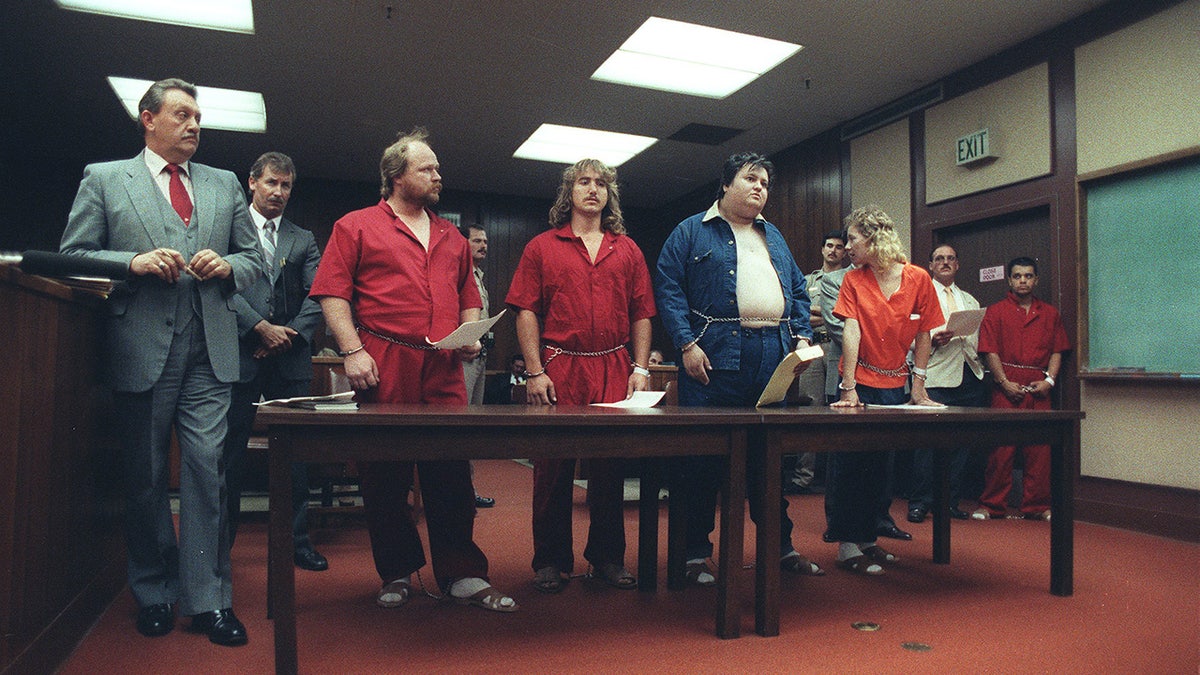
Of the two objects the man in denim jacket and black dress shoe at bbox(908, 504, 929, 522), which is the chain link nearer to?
the man in denim jacket

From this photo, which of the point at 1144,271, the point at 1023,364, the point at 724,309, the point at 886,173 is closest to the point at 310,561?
the point at 724,309

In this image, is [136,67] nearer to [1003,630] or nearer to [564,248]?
[564,248]

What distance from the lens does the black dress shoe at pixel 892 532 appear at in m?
3.67

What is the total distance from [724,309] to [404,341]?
111 cm

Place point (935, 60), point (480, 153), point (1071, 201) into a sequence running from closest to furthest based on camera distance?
point (1071, 201)
point (935, 60)
point (480, 153)

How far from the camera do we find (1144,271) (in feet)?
14.2

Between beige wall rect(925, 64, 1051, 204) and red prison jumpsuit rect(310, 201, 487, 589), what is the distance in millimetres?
4212

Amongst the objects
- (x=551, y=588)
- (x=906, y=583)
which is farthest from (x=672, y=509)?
(x=906, y=583)

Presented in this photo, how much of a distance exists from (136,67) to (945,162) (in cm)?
587

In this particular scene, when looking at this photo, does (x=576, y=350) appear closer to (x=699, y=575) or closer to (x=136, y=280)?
(x=699, y=575)

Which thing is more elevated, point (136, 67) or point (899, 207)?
point (136, 67)

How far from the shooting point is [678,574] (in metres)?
2.64

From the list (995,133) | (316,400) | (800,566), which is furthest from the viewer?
(995,133)

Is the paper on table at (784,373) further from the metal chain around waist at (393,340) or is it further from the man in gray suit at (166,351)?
the man in gray suit at (166,351)
